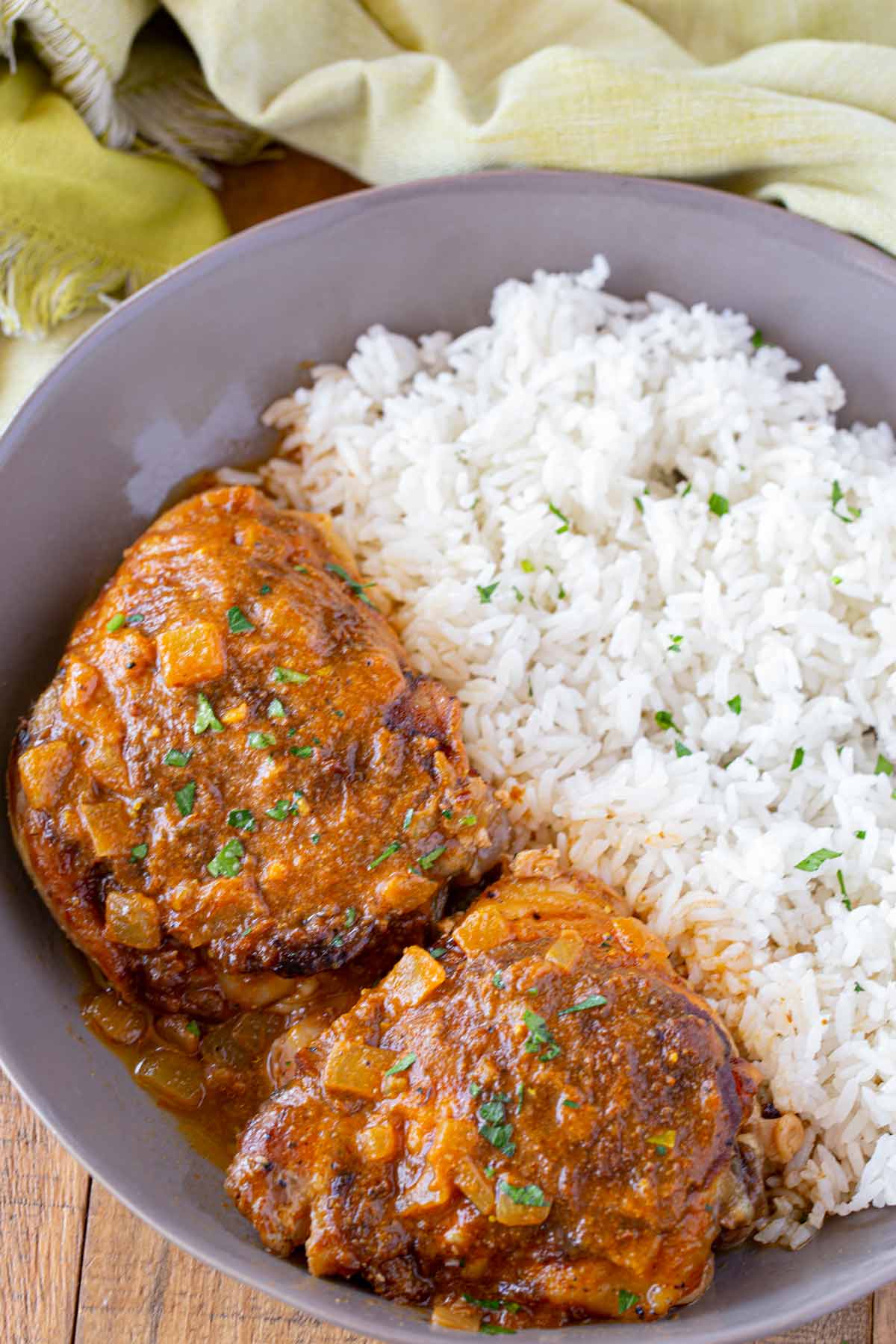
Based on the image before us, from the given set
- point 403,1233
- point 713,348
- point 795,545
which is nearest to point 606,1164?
point 403,1233

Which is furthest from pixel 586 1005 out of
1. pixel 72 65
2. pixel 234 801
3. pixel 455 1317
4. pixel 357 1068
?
pixel 72 65

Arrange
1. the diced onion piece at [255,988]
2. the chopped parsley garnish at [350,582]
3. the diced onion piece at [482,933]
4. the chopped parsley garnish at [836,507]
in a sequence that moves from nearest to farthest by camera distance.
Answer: the diced onion piece at [482,933], the diced onion piece at [255,988], the chopped parsley garnish at [350,582], the chopped parsley garnish at [836,507]

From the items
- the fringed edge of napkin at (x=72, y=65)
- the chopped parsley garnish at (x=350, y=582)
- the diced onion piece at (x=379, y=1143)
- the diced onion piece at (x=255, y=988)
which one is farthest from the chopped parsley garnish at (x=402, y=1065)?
the fringed edge of napkin at (x=72, y=65)

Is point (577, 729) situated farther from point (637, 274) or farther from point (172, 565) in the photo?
point (637, 274)

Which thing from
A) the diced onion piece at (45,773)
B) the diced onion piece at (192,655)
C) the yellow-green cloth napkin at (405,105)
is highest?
the yellow-green cloth napkin at (405,105)

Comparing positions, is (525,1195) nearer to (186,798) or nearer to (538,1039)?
(538,1039)

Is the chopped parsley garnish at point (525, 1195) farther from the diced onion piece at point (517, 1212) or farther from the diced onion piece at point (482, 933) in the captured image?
the diced onion piece at point (482, 933)
